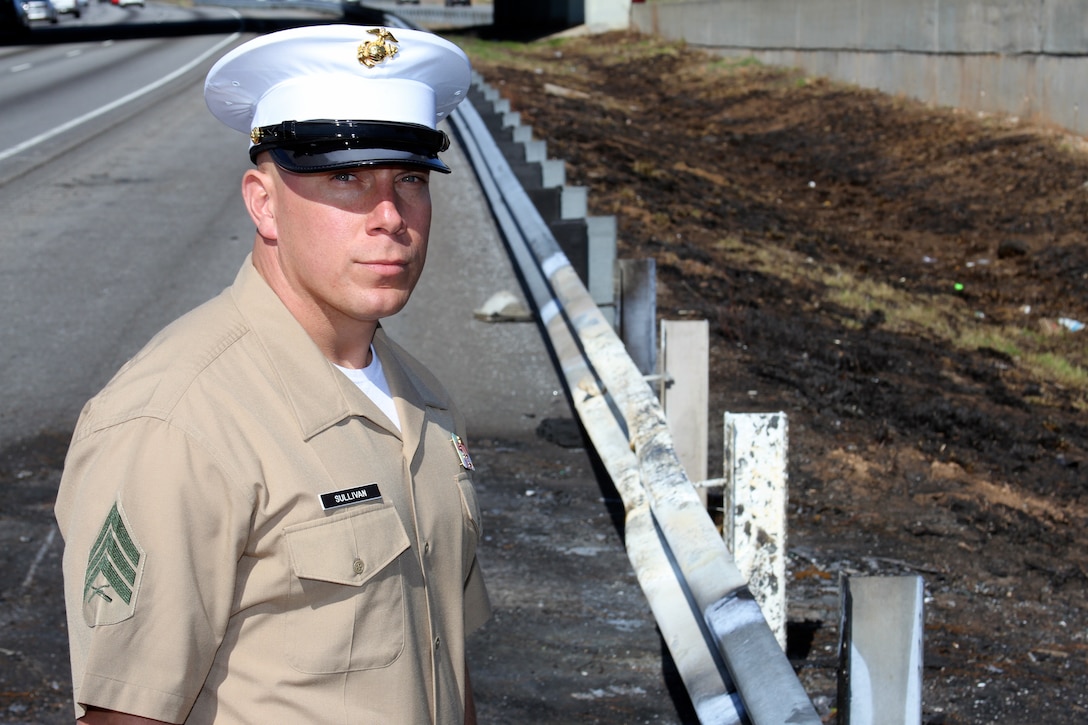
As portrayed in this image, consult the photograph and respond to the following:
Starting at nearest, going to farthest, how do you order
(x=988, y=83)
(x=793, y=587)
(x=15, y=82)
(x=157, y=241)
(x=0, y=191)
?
(x=793, y=587) → (x=157, y=241) → (x=0, y=191) → (x=988, y=83) → (x=15, y=82)

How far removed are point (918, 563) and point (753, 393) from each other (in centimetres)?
228

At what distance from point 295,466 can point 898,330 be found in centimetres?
893

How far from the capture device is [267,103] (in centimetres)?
220

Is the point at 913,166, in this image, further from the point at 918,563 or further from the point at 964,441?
the point at 918,563

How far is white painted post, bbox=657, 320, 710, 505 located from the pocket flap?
9.18 feet

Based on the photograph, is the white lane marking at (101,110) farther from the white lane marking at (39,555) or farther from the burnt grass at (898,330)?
the white lane marking at (39,555)

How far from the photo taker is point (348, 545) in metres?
1.94

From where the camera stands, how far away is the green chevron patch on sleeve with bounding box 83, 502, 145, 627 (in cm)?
174

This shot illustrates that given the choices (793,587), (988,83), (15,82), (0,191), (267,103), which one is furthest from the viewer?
(15,82)

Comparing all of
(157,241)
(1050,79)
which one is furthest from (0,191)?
(1050,79)

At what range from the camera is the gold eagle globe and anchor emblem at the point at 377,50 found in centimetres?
220

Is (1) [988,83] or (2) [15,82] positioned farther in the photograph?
(2) [15,82]

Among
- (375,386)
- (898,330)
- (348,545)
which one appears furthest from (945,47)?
(348,545)

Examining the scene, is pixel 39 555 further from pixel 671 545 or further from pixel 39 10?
pixel 39 10
